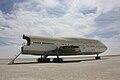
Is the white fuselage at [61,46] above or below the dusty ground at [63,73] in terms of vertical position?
above

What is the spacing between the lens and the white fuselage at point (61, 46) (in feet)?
136

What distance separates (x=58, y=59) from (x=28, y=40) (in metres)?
8.48

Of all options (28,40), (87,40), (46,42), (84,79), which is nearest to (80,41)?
(87,40)

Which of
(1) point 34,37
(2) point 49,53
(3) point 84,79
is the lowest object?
(3) point 84,79

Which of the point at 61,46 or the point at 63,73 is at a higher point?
the point at 61,46

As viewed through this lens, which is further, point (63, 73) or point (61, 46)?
point (61, 46)

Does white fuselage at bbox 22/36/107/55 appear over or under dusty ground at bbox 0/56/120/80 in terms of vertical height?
over

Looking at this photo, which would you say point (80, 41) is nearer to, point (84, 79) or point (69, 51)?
point (69, 51)

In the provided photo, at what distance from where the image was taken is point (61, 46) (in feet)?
155

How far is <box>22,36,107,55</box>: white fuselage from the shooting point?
41344mm

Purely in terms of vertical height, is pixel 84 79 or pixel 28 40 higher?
pixel 28 40

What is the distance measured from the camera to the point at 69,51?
47.7 meters

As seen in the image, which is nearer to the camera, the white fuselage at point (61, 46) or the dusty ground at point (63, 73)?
the dusty ground at point (63, 73)

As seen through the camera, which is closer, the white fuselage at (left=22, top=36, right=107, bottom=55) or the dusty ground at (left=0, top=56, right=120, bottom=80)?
the dusty ground at (left=0, top=56, right=120, bottom=80)
